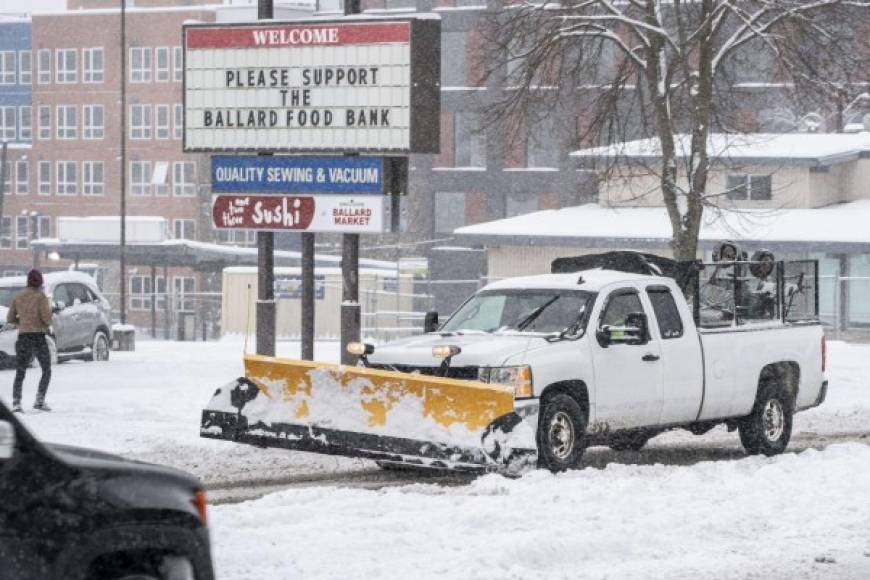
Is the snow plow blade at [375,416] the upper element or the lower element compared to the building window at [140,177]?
lower

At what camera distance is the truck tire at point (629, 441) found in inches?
635

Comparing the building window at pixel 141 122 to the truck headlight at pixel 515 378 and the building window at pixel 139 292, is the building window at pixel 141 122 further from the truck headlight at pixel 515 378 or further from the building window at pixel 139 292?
the truck headlight at pixel 515 378

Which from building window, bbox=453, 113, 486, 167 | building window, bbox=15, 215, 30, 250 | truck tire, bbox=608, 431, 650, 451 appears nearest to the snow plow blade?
truck tire, bbox=608, 431, 650, 451

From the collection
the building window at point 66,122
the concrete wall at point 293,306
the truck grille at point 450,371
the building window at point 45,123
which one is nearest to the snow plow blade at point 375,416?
the truck grille at point 450,371

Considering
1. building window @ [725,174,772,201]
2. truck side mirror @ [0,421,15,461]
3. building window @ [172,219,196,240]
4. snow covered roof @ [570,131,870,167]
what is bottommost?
truck side mirror @ [0,421,15,461]

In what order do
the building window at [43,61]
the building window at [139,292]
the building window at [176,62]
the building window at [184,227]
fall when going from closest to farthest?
the building window at [139,292]
the building window at [176,62]
the building window at [184,227]
the building window at [43,61]

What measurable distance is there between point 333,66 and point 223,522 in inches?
436

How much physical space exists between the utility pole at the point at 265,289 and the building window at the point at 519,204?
63369mm

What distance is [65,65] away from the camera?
102m

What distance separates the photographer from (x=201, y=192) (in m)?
98.2

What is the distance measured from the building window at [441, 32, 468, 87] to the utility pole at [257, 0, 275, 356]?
2526 inches

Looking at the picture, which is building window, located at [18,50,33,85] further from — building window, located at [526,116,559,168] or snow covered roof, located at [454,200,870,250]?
snow covered roof, located at [454,200,870,250]

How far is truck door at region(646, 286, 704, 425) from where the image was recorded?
16438mm

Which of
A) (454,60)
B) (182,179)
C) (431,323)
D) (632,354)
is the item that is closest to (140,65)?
(182,179)
